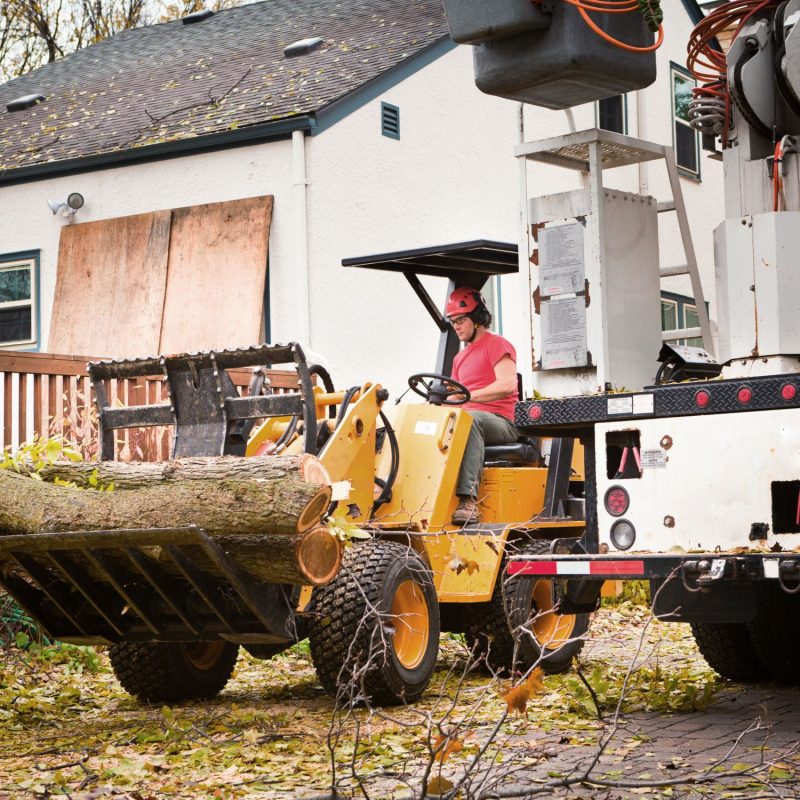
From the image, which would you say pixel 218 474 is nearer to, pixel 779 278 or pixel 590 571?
pixel 590 571

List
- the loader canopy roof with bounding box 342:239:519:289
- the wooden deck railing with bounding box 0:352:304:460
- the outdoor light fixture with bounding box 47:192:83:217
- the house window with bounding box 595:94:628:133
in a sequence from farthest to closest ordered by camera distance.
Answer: the house window with bounding box 595:94:628:133 < the outdoor light fixture with bounding box 47:192:83:217 < the wooden deck railing with bounding box 0:352:304:460 < the loader canopy roof with bounding box 342:239:519:289

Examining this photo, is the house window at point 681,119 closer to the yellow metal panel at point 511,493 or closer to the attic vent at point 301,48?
the attic vent at point 301,48

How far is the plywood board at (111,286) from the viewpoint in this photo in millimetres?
15117

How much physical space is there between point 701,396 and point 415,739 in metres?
1.94

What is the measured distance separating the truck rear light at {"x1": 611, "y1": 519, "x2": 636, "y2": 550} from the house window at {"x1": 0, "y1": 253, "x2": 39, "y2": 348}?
36.8ft

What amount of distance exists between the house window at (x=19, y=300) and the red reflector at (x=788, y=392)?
11.9m

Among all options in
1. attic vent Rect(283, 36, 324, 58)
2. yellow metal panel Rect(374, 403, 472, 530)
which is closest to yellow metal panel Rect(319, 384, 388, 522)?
yellow metal panel Rect(374, 403, 472, 530)

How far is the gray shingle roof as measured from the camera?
51.0 ft

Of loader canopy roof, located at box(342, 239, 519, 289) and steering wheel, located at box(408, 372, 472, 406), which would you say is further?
loader canopy roof, located at box(342, 239, 519, 289)

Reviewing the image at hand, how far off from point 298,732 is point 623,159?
3134 mm

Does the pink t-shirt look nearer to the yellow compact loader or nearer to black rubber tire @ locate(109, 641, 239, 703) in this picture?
the yellow compact loader

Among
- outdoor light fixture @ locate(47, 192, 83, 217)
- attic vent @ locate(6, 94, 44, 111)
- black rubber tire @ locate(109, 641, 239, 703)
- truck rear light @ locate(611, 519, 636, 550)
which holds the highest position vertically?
attic vent @ locate(6, 94, 44, 111)

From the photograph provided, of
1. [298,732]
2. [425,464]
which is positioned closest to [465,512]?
[425,464]

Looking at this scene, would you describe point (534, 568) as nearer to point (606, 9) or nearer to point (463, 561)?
point (463, 561)
